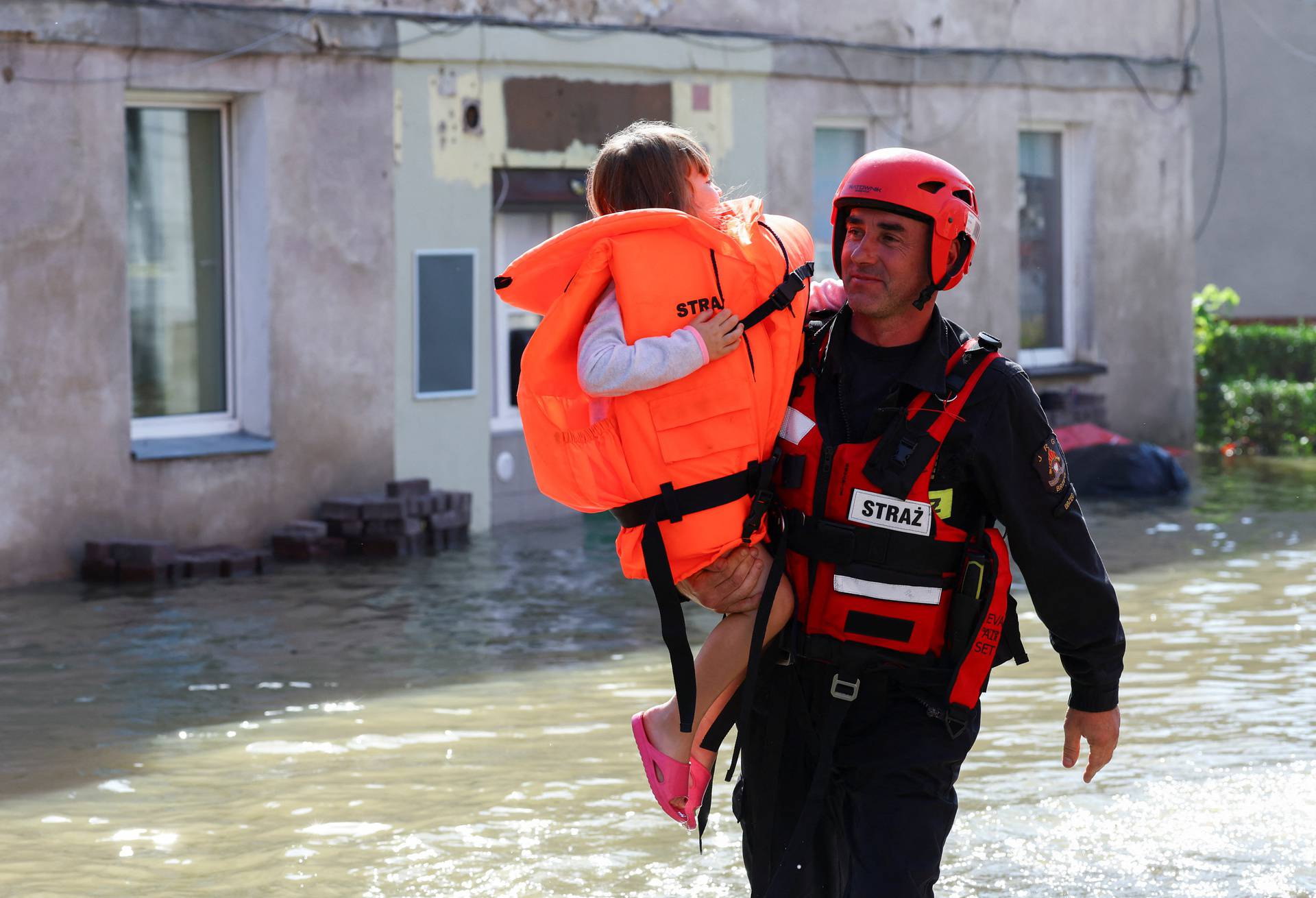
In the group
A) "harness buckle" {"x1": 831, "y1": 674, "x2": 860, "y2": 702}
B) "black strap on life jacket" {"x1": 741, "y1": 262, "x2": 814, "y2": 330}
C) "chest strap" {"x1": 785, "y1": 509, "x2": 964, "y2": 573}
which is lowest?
"harness buckle" {"x1": 831, "y1": 674, "x2": 860, "y2": 702}

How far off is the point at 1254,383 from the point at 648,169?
50.0ft

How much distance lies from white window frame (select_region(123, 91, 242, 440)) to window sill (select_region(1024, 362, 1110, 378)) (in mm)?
7481

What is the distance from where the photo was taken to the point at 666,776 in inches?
149

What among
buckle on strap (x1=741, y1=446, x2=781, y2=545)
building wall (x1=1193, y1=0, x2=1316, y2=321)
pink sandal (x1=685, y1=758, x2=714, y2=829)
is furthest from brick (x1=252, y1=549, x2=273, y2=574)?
building wall (x1=1193, y1=0, x2=1316, y2=321)

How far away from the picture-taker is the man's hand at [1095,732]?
146 inches

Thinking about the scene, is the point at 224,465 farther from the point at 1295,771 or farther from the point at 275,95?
the point at 1295,771

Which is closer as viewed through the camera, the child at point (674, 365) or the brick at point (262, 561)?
the child at point (674, 365)

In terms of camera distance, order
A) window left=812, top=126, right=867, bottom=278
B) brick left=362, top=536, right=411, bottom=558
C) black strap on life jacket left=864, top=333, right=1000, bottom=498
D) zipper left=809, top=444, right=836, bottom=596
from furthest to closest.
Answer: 1. window left=812, top=126, right=867, bottom=278
2. brick left=362, top=536, right=411, bottom=558
3. zipper left=809, top=444, right=836, bottom=596
4. black strap on life jacket left=864, top=333, right=1000, bottom=498

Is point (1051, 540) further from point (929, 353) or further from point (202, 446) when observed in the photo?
point (202, 446)

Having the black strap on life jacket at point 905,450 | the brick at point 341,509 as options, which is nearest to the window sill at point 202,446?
the brick at point 341,509

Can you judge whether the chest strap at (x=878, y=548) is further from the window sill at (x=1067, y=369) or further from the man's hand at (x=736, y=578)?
the window sill at (x=1067, y=369)

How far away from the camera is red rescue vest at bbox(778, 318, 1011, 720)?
11.9ft

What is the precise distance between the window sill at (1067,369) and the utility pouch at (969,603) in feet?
41.7

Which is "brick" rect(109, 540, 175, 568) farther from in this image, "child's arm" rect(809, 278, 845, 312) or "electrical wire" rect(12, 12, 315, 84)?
"child's arm" rect(809, 278, 845, 312)
